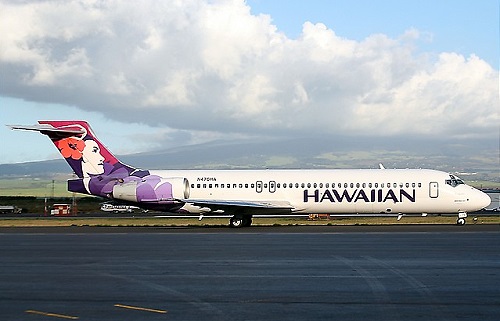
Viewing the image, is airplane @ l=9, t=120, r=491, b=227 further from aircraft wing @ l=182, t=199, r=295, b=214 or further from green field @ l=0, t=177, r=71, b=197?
green field @ l=0, t=177, r=71, b=197

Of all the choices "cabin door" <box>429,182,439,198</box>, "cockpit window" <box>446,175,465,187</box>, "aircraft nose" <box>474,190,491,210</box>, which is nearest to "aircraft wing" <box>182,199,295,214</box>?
"cabin door" <box>429,182,439,198</box>

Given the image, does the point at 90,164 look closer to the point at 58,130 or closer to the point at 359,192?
the point at 58,130

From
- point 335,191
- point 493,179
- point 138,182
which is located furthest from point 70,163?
point 493,179

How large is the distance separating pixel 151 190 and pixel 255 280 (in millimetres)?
26941

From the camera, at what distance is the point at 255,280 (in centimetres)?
1641

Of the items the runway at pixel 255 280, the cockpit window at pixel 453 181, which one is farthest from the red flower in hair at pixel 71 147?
the cockpit window at pixel 453 181

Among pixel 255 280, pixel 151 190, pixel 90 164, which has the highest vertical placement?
pixel 90 164

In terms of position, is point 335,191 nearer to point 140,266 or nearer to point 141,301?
point 140,266

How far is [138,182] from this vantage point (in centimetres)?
4309

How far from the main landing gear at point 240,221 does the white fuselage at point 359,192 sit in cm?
115

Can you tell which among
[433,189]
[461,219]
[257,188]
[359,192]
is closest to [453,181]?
[433,189]

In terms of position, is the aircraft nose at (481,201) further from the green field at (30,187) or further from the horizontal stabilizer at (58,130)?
the green field at (30,187)

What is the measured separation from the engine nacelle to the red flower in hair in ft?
10.1

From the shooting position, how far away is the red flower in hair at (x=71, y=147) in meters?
43.8
